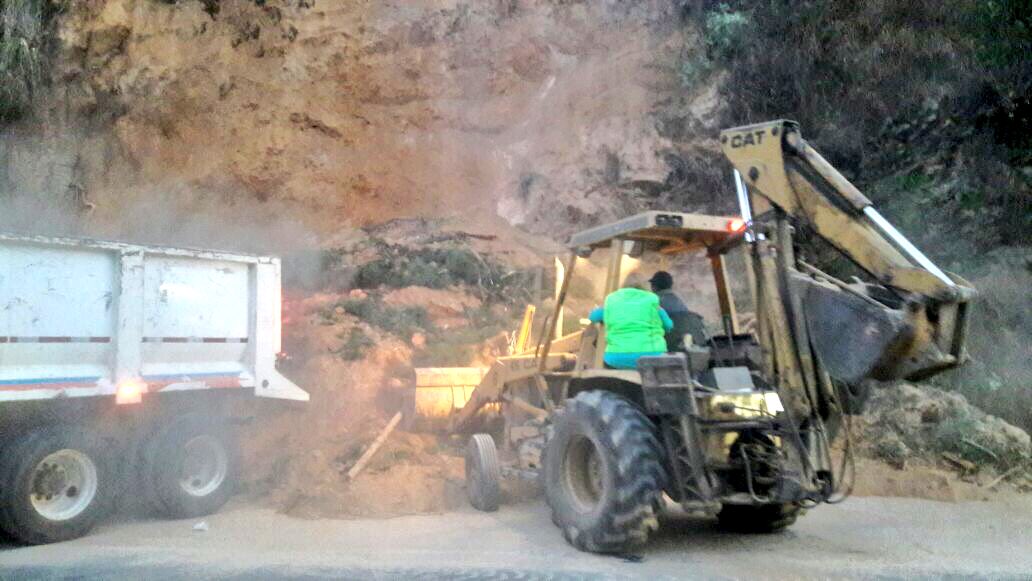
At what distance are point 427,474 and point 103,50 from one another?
42.8 ft

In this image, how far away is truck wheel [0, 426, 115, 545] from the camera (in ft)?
22.8

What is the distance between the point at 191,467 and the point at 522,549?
12.8ft

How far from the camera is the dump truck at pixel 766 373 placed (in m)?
5.53

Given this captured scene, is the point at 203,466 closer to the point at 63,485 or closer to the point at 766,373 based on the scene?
the point at 63,485


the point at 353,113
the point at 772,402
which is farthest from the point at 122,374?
the point at 353,113

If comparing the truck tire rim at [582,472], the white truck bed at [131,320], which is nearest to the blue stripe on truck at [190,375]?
the white truck bed at [131,320]

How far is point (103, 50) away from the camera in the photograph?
17.1m

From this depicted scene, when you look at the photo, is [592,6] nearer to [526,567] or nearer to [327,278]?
[327,278]

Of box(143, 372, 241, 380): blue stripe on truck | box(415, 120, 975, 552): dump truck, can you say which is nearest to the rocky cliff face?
box(143, 372, 241, 380): blue stripe on truck

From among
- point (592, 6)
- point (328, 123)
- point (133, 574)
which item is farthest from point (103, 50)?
point (133, 574)

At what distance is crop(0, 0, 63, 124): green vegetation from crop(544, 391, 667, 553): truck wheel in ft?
47.2

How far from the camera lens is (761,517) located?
7094 mm

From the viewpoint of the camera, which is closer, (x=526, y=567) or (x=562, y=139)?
(x=526, y=567)

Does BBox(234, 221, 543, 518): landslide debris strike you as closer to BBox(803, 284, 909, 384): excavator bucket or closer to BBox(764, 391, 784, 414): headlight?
BBox(764, 391, 784, 414): headlight
